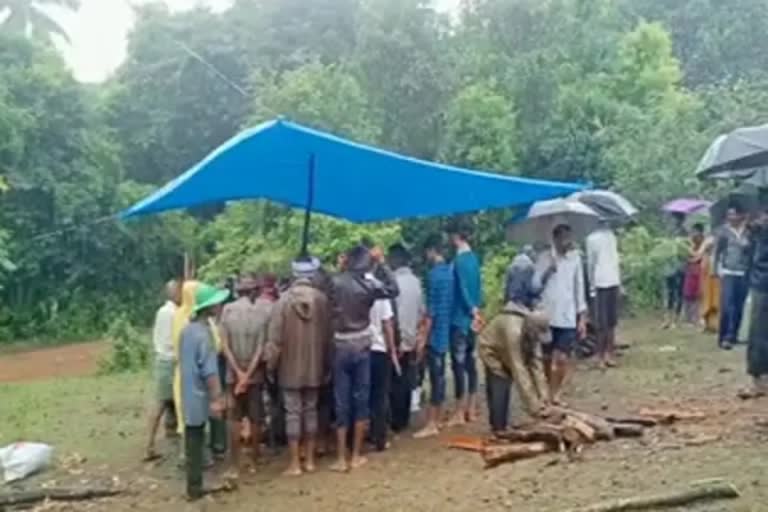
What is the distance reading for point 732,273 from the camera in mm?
12258

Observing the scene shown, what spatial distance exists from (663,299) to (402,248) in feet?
35.3

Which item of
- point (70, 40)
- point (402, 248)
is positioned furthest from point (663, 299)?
point (70, 40)

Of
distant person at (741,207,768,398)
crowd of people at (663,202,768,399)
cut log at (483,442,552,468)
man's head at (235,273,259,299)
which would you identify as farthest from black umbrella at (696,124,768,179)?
man's head at (235,273,259,299)

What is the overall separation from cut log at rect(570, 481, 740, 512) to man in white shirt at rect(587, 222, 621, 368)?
19.7ft

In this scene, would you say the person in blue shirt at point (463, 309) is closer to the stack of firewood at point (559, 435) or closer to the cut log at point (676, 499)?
the stack of firewood at point (559, 435)

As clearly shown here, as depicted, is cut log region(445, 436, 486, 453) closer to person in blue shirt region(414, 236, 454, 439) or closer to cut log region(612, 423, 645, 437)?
person in blue shirt region(414, 236, 454, 439)

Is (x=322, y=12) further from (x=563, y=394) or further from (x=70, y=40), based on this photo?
(x=563, y=394)

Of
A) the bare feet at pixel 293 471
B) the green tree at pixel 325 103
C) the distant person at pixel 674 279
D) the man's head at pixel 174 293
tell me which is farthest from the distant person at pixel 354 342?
the green tree at pixel 325 103

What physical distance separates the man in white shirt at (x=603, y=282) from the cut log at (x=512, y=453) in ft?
14.6

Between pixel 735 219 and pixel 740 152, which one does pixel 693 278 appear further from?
pixel 740 152

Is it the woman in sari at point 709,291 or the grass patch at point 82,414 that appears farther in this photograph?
the woman in sari at point 709,291

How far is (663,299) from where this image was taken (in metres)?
18.8

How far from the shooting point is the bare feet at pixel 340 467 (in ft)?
26.7

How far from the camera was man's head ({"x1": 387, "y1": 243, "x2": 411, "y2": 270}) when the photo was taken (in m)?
9.00
